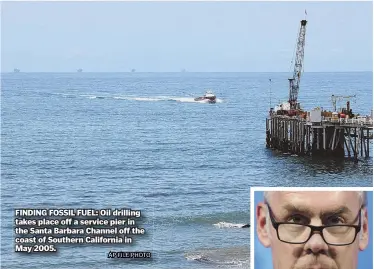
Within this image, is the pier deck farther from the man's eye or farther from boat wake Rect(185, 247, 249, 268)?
the man's eye

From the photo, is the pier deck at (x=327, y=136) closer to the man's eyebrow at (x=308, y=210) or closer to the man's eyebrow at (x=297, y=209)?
the man's eyebrow at (x=308, y=210)

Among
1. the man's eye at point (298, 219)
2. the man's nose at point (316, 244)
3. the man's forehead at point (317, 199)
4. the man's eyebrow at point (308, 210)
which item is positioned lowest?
the man's nose at point (316, 244)

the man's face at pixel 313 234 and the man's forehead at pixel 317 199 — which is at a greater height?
the man's forehead at pixel 317 199

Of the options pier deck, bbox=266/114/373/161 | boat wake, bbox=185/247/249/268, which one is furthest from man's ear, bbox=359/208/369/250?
pier deck, bbox=266/114/373/161

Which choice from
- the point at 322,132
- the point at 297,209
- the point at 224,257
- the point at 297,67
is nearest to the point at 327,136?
the point at 322,132

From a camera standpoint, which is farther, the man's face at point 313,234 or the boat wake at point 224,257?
the boat wake at point 224,257

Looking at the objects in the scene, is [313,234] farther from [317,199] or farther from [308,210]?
[317,199]

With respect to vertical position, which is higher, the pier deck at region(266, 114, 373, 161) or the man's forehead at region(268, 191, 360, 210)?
the man's forehead at region(268, 191, 360, 210)

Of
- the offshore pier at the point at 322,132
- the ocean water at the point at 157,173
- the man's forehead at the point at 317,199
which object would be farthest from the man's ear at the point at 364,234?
the offshore pier at the point at 322,132
